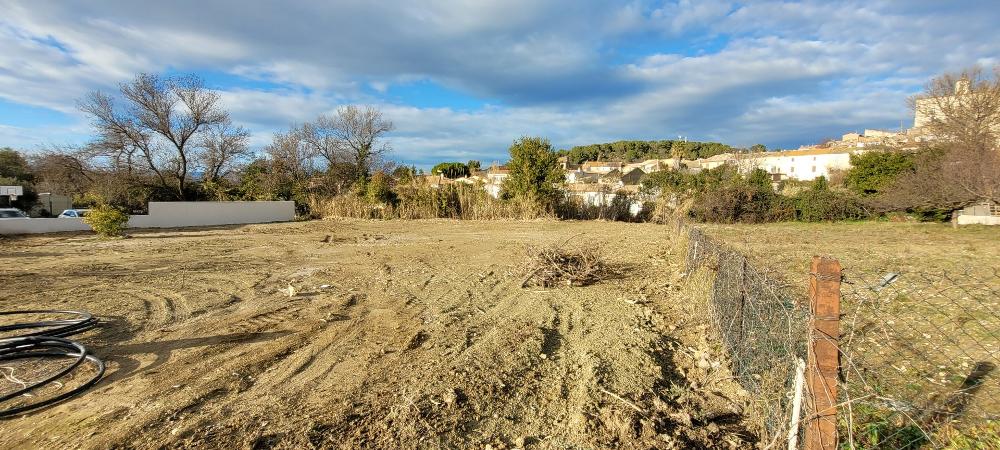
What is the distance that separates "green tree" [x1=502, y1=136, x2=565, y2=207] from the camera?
19078 mm

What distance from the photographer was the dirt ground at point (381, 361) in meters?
2.76

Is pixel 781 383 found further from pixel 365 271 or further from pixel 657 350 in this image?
pixel 365 271

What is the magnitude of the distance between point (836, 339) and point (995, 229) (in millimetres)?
18579

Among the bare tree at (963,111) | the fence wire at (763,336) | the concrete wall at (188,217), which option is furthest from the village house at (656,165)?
the fence wire at (763,336)

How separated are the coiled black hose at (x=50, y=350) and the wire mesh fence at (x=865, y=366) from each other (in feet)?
14.7

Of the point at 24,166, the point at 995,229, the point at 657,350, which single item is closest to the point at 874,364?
the point at 657,350

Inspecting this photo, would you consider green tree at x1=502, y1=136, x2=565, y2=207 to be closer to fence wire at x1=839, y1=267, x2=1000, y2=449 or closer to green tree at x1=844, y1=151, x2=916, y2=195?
green tree at x1=844, y1=151, x2=916, y2=195

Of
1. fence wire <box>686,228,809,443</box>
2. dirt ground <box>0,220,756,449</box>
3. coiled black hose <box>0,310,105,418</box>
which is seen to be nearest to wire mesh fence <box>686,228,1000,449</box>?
fence wire <box>686,228,809,443</box>

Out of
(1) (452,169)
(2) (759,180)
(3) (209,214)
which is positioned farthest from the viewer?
(1) (452,169)

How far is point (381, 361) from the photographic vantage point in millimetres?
3863

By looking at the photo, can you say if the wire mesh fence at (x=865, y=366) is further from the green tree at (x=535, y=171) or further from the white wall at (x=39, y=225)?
the white wall at (x=39, y=225)

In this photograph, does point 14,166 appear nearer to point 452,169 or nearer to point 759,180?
point 452,169

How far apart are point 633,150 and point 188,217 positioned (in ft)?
251

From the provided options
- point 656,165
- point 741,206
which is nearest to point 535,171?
point 741,206
